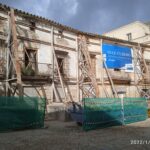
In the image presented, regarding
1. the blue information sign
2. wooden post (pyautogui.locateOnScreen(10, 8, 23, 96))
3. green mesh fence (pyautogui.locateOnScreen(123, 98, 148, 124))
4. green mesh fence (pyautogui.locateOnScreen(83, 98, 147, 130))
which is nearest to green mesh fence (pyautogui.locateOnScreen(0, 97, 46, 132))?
green mesh fence (pyautogui.locateOnScreen(83, 98, 147, 130))

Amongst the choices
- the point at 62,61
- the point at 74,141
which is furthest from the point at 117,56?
the point at 74,141

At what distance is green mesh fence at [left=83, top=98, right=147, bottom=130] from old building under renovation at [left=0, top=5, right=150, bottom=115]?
5089 millimetres

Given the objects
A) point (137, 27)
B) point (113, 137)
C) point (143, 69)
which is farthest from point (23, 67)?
point (137, 27)

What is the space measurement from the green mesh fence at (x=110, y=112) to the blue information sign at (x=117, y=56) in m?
8.53

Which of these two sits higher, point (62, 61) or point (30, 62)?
point (62, 61)

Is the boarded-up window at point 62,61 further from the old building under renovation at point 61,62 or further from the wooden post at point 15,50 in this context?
the wooden post at point 15,50

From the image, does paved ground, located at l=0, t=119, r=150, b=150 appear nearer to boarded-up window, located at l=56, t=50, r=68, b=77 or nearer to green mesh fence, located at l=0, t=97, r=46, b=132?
green mesh fence, located at l=0, t=97, r=46, b=132

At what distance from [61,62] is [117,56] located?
6.31m

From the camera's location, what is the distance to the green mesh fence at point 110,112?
35.0 feet

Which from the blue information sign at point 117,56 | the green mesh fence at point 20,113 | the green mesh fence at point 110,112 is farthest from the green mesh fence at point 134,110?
the blue information sign at point 117,56

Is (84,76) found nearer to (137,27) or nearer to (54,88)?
(54,88)

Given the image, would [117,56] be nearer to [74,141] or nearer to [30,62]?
[30,62]

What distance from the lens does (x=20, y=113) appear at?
1086cm

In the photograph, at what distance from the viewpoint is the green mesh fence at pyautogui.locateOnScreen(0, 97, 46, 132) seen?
34.4 ft
